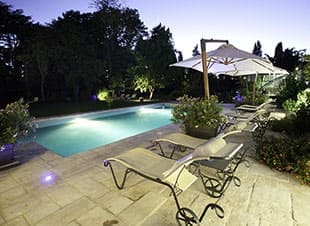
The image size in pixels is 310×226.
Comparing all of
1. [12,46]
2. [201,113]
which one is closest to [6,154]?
[201,113]

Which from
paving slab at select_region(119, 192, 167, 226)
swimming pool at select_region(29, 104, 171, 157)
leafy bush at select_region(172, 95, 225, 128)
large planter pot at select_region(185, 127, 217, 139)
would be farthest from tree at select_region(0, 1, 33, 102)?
paving slab at select_region(119, 192, 167, 226)

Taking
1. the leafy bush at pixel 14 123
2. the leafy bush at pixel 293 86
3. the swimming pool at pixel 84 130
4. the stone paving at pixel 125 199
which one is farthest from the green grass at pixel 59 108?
the leafy bush at pixel 293 86

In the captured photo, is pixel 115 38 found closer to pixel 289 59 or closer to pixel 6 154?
pixel 289 59

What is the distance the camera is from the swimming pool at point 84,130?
582 cm

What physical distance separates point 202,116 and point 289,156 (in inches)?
63.4

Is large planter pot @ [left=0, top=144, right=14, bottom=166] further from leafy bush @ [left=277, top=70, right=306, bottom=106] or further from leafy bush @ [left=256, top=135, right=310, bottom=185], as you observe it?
leafy bush @ [left=277, top=70, right=306, bottom=106]

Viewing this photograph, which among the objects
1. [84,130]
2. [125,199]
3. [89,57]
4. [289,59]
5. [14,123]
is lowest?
Answer: [84,130]

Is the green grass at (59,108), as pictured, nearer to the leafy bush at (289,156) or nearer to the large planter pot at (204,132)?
the large planter pot at (204,132)

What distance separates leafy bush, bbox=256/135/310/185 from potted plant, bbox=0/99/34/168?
4.44 meters

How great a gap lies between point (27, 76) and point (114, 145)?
13.0m

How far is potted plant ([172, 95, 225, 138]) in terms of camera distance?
389cm

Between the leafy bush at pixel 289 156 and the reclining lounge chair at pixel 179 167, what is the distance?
3.83 ft

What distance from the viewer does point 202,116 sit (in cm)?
388

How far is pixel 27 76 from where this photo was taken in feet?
44.5
